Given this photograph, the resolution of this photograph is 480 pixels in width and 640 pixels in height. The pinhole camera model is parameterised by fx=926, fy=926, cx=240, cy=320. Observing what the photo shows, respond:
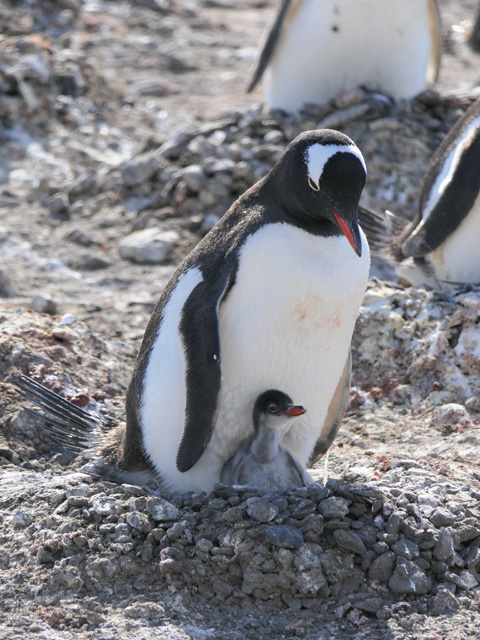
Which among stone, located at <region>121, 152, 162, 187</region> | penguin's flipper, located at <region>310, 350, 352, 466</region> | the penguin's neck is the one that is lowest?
stone, located at <region>121, 152, 162, 187</region>

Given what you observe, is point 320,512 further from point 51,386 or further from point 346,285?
point 51,386

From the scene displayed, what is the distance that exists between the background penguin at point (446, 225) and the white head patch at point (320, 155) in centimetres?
201

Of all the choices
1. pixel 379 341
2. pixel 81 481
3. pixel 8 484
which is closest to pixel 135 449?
pixel 81 481

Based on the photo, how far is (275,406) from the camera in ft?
10.3

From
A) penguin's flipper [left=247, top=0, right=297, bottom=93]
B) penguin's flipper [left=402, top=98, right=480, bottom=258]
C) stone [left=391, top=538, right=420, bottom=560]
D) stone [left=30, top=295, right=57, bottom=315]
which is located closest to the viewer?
stone [left=391, top=538, right=420, bottom=560]

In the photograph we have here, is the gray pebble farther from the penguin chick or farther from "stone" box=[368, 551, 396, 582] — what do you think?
"stone" box=[368, 551, 396, 582]

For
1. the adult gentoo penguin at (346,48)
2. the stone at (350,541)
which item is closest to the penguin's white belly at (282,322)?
the stone at (350,541)

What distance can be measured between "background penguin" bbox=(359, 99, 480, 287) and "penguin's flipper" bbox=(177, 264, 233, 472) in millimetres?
2200

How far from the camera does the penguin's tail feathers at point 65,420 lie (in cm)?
373

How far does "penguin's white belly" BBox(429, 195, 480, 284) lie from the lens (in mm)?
4898

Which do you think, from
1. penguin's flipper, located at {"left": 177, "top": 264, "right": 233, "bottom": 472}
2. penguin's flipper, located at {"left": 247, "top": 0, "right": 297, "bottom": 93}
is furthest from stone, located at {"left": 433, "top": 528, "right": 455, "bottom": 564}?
penguin's flipper, located at {"left": 247, "top": 0, "right": 297, "bottom": 93}

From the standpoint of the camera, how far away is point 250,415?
326cm

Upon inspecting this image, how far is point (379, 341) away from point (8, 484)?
2114 millimetres

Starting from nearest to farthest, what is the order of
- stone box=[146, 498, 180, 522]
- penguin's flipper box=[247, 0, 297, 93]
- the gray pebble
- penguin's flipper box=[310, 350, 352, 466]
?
stone box=[146, 498, 180, 522], the gray pebble, penguin's flipper box=[310, 350, 352, 466], penguin's flipper box=[247, 0, 297, 93]
